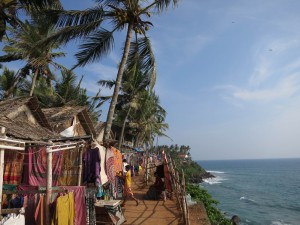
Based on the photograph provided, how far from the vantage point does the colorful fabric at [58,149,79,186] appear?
8.46 metres

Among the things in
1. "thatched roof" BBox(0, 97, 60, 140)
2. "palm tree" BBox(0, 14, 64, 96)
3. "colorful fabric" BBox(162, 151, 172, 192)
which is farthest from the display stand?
"palm tree" BBox(0, 14, 64, 96)

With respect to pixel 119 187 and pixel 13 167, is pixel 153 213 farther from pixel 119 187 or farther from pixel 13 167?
pixel 13 167

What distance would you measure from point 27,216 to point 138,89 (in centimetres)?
2111

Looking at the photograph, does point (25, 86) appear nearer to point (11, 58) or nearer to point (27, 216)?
point (11, 58)

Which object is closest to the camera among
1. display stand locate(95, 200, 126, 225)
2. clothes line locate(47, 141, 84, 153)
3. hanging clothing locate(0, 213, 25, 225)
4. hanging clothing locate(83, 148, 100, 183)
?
hanging clothing locate(0, 213, 25, 225)

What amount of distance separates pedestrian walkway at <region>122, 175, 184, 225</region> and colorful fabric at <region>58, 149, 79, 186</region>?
236cm

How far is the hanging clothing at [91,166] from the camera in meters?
9.06

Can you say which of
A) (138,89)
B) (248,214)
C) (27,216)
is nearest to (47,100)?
(138,89)

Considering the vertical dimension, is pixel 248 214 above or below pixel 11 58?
below

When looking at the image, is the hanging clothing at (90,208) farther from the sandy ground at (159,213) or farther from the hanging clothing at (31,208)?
the sandy ground at (159,213)

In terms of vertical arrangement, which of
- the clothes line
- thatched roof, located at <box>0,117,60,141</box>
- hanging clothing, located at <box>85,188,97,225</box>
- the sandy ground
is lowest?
the sandy ground

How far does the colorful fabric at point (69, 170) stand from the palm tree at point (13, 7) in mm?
6051

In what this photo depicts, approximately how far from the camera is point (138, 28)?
12055 mm

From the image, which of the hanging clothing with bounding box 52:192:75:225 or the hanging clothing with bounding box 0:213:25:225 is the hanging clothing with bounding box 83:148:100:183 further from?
the hanging clothing with bounding box 0:213:25:225
